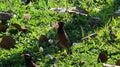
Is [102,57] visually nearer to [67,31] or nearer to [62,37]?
[62,37]

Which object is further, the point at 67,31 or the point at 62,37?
the point at 67,31

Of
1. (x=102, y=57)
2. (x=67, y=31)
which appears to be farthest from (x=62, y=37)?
(x=67, y=31)

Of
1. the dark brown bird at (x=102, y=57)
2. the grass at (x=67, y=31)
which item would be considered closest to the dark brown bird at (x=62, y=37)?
the grass at (x=67, y=31)

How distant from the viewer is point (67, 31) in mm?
4500

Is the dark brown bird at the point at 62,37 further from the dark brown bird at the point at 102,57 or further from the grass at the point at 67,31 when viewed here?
the dark brown bird at the point at 102,57

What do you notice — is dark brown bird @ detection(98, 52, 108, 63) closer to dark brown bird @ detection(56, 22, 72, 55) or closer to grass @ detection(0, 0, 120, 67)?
grass @ detection(0, 0, 120, 67)

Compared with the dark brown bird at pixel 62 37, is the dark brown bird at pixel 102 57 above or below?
below

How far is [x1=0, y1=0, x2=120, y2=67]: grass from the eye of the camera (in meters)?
3.85

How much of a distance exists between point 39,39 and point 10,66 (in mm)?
539

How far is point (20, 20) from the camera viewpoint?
464 cm

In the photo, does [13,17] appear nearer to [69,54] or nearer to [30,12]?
[30,12]

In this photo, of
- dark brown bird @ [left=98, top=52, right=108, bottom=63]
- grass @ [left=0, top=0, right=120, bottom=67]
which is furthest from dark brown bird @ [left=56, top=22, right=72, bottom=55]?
dark brown bird @ [left=98, top=52, right=108, bottom=63]

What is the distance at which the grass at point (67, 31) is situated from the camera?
3854 millimetres

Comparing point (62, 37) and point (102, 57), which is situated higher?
point (62, 37)
